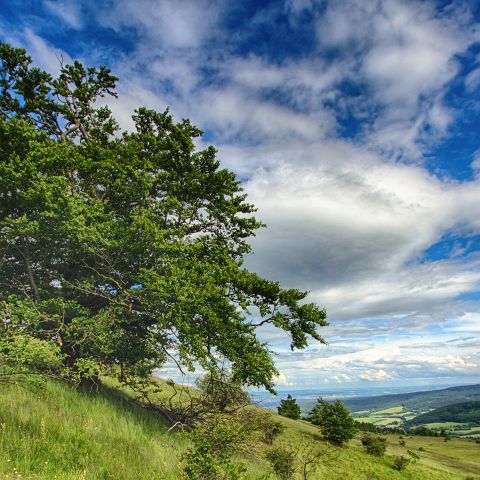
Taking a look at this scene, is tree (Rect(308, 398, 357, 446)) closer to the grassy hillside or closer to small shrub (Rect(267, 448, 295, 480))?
small shrub (Rect(267, 448, 295, 480))

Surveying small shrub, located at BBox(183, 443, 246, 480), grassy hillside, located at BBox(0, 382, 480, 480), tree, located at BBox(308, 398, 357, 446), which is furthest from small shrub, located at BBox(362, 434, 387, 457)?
small shrub, located at BBox(183, 443, 246, 480)

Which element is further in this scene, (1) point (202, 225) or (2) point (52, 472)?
(1) point (202, 225)

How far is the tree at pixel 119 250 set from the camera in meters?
16.5

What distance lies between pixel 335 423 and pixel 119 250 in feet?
123

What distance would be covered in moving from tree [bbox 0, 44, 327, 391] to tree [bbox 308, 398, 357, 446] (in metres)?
29.5

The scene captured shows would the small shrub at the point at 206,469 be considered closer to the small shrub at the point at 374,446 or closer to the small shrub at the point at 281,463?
the small shrub at the point at 281,463

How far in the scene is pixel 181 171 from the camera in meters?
22.6

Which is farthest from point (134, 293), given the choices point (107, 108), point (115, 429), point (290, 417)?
point (290, 417)

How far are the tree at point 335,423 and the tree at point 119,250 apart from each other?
1163 inches

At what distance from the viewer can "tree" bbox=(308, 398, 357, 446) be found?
1704 inches

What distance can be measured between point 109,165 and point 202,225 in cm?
669

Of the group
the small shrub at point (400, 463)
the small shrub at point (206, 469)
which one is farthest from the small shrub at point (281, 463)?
the small shrub at point (400, 463)

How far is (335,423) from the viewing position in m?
44.0

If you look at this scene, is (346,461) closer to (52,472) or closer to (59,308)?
(59,308)
